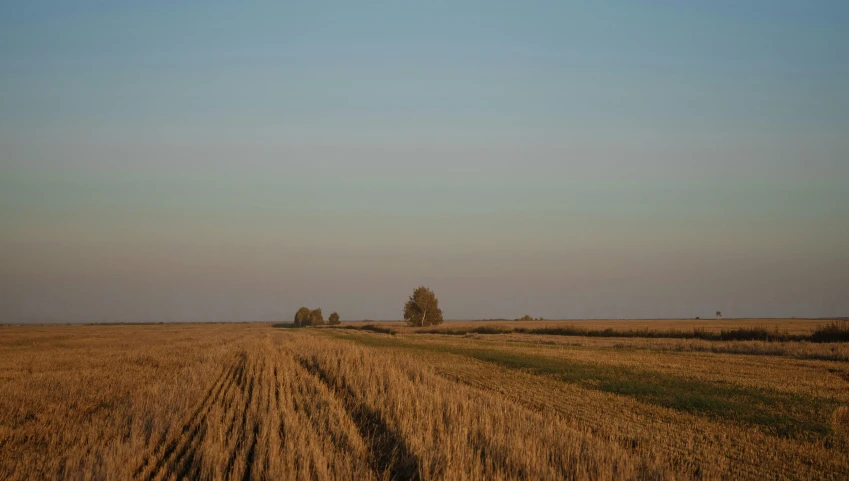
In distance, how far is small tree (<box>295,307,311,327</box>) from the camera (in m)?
150

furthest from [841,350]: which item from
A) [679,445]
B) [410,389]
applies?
[410,389]

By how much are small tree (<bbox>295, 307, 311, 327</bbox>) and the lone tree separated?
2161 inches

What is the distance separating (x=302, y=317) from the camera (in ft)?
494

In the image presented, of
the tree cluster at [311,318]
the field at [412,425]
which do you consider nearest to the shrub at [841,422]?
the field at [412,425]

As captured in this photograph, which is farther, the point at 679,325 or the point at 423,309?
the point at 423,309

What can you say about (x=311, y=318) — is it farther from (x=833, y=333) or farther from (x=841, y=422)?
(x=841, y=422)

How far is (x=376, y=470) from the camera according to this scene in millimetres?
6754

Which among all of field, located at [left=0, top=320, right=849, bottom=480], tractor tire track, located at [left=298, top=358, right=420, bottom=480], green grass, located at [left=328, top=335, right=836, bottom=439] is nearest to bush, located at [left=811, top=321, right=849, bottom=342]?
field, located at [left=0, top=320, right=849, bottom=480]

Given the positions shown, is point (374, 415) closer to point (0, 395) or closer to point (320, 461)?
point (320, 461)

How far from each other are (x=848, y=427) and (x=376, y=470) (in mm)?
9919

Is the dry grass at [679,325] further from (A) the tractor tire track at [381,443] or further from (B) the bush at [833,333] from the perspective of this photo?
(A) the tractor tire track at [381,443]

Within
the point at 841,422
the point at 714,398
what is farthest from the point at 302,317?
the point at 841,422

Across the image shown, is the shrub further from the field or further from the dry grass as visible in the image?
the dry grass

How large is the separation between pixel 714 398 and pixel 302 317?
143971mm
